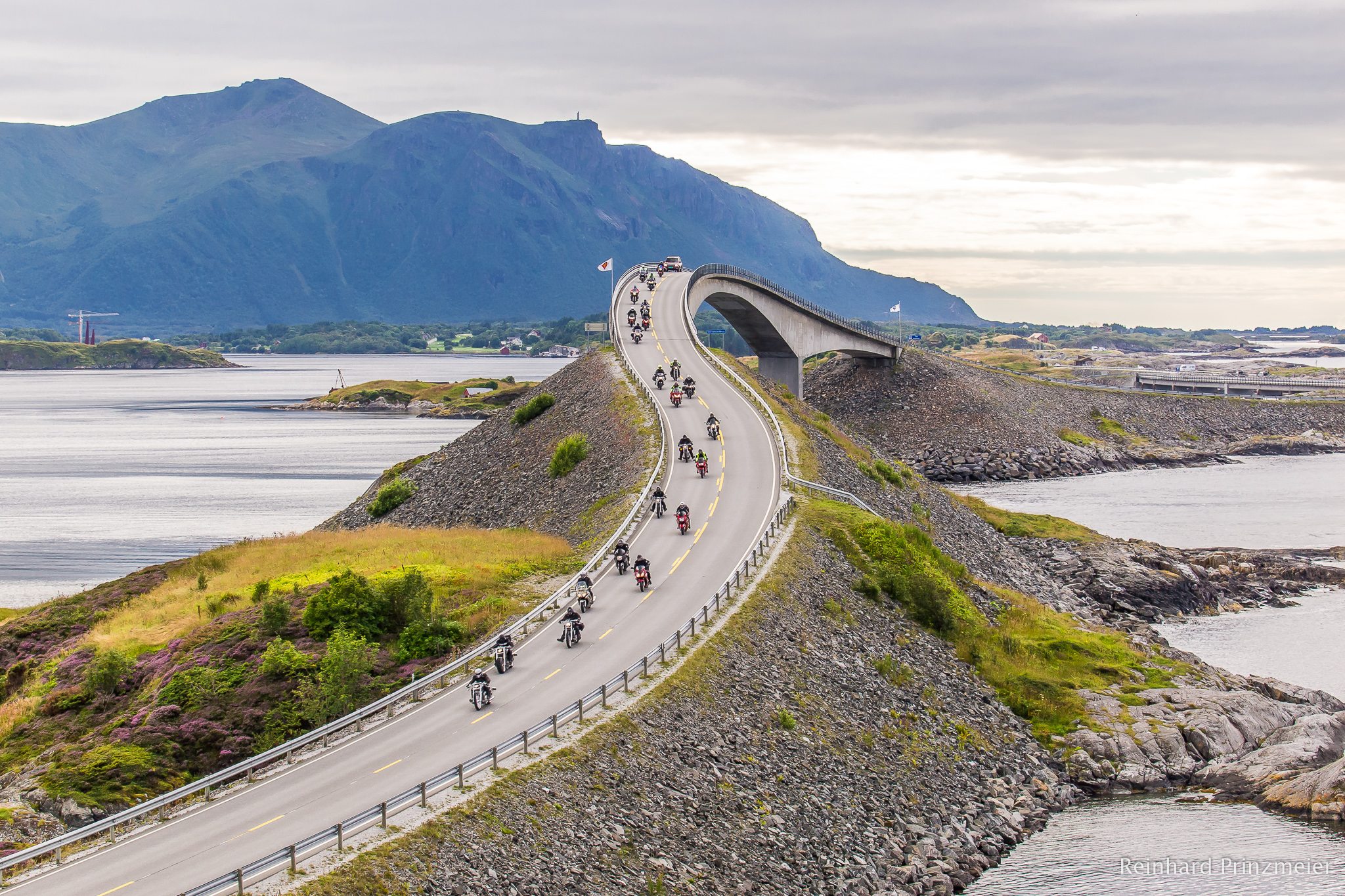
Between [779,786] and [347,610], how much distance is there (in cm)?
1574

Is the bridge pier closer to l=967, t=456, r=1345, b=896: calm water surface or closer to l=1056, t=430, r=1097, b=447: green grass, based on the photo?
l=967, t=456, r=1345, b=896: calm water surface

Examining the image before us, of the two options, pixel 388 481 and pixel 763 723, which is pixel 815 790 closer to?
pixel 763 723

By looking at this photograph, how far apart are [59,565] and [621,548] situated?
202 ft

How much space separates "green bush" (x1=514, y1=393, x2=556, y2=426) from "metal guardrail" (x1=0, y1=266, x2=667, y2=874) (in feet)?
126

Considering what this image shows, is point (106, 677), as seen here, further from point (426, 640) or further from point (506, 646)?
point (506, 646)

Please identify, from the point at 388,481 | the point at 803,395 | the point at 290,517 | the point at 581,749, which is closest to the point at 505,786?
the point at 581,749

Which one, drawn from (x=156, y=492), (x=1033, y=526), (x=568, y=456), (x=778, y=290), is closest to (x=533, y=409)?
(x=568, y=456)

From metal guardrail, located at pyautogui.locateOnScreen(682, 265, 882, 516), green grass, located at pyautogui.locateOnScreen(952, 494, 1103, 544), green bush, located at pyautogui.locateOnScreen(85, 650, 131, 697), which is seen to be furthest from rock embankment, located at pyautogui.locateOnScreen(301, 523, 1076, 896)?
green grass, located at pyautogui.locateOnScreen(952, 494, 1103, 544)

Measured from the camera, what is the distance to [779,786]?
37.5 metres

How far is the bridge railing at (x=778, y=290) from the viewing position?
412 ft

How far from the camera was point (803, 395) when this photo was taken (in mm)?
168750

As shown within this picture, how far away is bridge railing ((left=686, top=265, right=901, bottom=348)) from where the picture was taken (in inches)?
4948

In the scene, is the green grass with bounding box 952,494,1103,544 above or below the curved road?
below

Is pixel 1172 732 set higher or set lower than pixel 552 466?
lower
